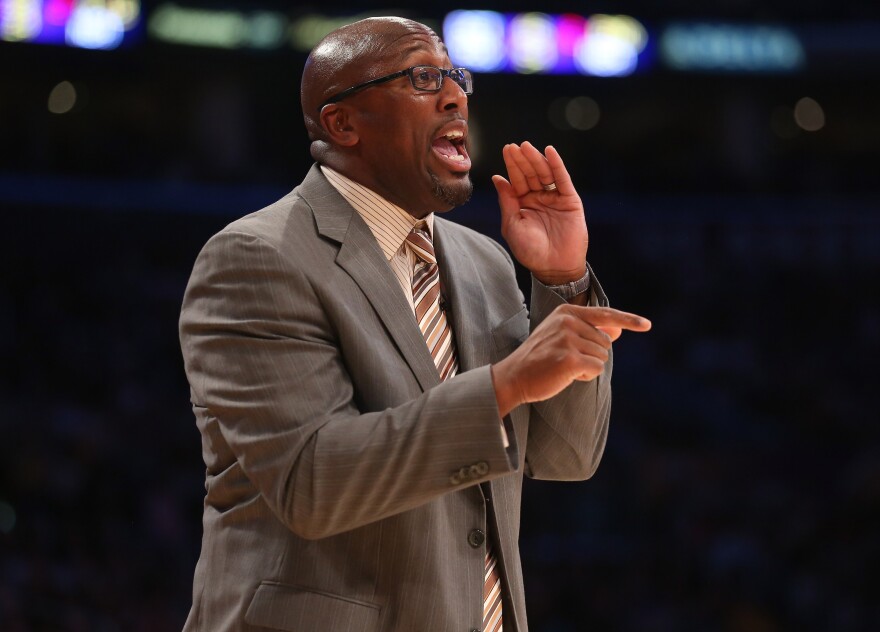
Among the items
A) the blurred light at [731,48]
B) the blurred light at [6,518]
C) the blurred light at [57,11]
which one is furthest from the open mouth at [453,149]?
the blurred light at [731,48]

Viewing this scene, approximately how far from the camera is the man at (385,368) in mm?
1841

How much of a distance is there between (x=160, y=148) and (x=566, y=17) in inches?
181

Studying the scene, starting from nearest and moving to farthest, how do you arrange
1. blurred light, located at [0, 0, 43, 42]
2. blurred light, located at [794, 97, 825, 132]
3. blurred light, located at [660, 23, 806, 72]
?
blurred light, located at [0, 0, 43, 42] → blurred light, located at [660, 23, 806, 72] → blurred light, located at [794, 97, 825, 132]

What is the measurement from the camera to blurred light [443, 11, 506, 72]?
12.3m

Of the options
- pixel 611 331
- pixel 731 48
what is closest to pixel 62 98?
pixel 731 48

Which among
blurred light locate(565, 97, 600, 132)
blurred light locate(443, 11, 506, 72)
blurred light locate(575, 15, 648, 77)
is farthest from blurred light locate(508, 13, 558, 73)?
blurred light locate(565, 97, 600, 132)

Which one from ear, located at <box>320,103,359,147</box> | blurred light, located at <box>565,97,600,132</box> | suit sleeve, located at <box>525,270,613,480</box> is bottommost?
blurred light, located at <box>565,97,600,132</box>

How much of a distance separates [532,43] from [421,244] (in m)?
10.8

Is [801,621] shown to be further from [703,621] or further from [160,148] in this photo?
[160,148]

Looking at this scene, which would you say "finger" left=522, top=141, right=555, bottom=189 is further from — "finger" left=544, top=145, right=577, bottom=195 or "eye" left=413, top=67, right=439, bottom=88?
"eye" left=413, top=67, right=439, bottom=88

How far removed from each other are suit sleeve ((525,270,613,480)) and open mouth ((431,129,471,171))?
0.87ft

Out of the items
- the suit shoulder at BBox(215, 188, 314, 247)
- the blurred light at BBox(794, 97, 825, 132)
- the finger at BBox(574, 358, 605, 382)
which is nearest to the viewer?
the finger at BBox(574, 358, 605, 382)

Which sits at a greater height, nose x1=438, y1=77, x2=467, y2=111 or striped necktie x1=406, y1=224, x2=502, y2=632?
nose x1=438, y1=77, x2=467, y2=111

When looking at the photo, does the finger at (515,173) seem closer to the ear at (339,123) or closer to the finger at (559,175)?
the finger at (559,175)
